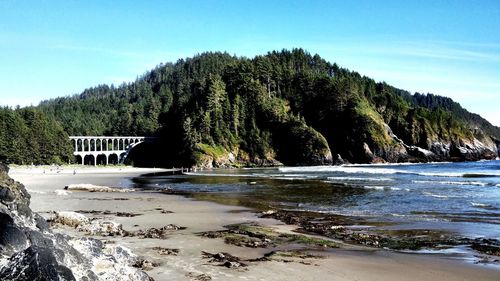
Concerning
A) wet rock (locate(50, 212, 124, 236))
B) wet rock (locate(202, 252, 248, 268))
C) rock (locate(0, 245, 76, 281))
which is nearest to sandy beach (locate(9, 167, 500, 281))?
wet rock (locate(202, 252, 248, 268))

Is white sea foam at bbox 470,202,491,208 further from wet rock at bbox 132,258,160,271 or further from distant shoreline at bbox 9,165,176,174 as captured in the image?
distant shoreline at bbox 9,165,176,174

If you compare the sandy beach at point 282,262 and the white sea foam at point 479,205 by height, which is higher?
A: the sandy beach at point 282,262

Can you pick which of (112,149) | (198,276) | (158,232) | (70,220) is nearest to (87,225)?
(70,220)

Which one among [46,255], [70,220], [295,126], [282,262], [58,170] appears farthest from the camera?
[295,126]

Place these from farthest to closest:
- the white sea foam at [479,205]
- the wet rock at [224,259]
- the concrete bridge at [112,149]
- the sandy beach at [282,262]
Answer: the concrete bridge at [112,149] → the white sea foam at [479,205] → the wet rock at [224,259] → the sandy beach at [282,262]

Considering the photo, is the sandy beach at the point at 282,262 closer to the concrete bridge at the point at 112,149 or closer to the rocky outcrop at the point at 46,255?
the rocky outcrop at the point at 46,255

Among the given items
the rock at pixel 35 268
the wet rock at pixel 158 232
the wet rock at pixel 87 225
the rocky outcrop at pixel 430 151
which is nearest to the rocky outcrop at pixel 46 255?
the rock at pixel 35 268

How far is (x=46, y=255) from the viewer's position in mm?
7758

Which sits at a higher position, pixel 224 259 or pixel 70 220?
pixel 70 220

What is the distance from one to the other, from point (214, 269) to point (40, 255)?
248 inches

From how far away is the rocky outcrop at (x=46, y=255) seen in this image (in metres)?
7.52

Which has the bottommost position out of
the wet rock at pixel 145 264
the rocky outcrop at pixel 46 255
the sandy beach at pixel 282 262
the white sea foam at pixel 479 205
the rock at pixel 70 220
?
the white sea foam at pixel 479 205

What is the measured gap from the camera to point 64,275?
7.54 meters

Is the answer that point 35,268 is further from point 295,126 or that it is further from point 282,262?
point 295,126
